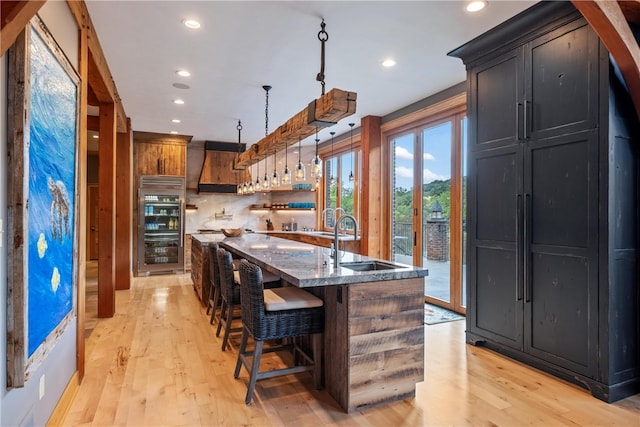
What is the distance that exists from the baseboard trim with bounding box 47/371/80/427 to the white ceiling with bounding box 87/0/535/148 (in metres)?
2.66

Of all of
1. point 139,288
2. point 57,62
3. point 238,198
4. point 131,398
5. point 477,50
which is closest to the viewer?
point 57,62

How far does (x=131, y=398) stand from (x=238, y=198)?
6148 millimetres

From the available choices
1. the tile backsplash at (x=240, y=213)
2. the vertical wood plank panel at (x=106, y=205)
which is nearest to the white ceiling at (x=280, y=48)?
the vertical wood plank panel at (x=106, y=205)

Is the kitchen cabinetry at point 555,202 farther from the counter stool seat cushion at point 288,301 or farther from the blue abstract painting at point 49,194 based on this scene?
the blue abstract painting at point 49,194

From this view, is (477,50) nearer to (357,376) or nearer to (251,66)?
(251,66)

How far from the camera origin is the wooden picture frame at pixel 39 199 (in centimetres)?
154

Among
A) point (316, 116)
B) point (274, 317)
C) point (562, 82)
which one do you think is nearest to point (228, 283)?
point (274, 317)

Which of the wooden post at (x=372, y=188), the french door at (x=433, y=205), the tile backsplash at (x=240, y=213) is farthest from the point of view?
the tile backsplash at (x=240, y=213)

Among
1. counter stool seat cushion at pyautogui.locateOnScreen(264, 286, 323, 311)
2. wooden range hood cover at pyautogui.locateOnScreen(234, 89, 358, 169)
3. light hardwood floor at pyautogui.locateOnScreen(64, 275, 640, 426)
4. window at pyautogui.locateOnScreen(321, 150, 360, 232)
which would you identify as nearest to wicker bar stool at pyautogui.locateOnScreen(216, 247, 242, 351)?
light hardwood floor at pyautogui.locateOnScreen(64, 275, 640, 426)

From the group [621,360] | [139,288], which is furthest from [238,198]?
[621,360]

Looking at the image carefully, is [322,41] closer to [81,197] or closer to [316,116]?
[316,116]

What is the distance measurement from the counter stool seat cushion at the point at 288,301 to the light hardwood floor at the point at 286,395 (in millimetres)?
621

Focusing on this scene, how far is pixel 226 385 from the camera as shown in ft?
8.83

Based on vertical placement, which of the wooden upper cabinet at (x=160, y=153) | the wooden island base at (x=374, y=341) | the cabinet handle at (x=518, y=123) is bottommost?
the wooden island base at (x=374, y=341)
